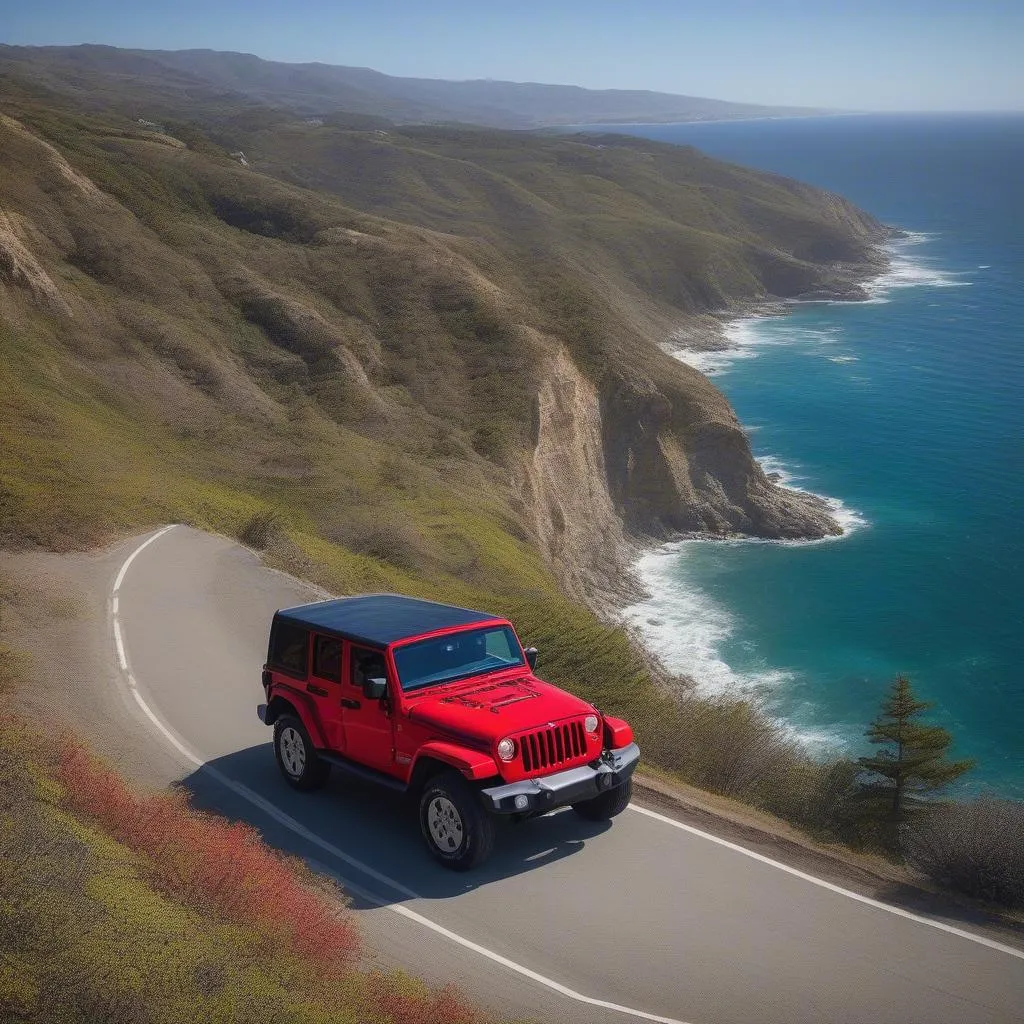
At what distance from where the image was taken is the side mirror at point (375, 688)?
33.9ft

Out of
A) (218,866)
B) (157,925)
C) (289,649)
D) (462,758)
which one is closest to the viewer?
(157,925)

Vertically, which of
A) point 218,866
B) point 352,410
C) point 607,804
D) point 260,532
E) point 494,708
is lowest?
point 352,410

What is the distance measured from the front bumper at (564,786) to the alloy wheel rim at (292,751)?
288 cm

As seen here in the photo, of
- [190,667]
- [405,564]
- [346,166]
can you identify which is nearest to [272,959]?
[190,667]

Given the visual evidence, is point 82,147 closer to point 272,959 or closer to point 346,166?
point 272,959

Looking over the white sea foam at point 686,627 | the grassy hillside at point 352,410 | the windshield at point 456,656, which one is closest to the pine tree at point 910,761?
the grassy hillside at point 352,410

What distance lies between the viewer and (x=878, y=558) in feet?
162

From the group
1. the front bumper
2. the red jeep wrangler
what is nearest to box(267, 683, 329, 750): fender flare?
the red jeep wrangler

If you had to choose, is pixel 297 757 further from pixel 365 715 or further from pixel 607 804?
pixel 607 804

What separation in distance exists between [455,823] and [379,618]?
2.61 m

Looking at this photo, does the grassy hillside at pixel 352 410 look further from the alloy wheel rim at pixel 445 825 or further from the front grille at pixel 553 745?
the alloy wheel rim at pixel 445 825

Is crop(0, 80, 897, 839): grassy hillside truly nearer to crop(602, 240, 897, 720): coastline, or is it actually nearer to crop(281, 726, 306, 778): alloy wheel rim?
crop(602, 240, 897, 720): coastline

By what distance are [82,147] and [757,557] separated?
138 feet

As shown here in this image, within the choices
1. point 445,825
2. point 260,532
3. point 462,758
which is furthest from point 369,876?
point 260,532
